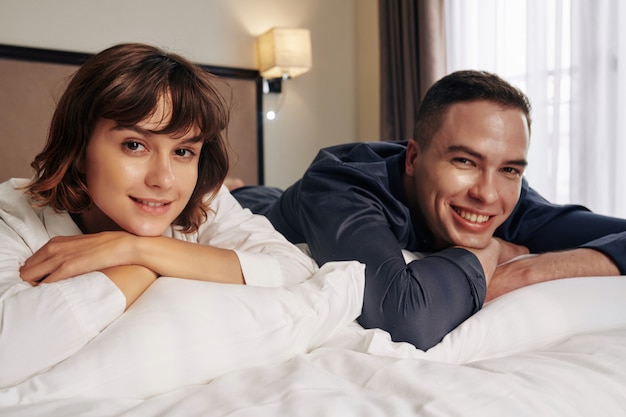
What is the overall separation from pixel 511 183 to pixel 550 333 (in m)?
0.47

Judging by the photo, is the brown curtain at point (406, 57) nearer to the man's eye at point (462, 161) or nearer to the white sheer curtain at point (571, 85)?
the white sheer curtain at point (571, 85)

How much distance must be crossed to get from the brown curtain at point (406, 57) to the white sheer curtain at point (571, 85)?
1.08ft

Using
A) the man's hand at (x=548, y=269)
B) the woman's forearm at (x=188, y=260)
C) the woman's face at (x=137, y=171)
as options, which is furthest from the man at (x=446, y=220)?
the woman's face at (x=137, y=171)

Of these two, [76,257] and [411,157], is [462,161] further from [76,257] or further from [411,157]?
[76,257]

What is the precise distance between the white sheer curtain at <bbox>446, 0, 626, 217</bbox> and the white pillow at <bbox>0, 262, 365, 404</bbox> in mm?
2128

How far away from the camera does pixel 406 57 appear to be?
362cm

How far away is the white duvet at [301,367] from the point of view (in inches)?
28.0

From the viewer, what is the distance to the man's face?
140 cm

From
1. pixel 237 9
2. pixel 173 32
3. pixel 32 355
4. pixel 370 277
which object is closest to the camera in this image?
pixel 32 355

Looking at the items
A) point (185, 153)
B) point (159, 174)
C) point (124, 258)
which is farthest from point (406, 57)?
point (124, 258)

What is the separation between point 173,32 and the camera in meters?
3.51

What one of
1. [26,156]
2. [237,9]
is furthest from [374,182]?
[237,9]

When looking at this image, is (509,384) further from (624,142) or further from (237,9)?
(237,9)

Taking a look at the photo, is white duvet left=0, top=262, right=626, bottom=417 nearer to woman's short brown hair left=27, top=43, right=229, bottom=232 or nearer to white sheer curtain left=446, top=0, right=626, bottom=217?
woman's short brown hair left=27, top=43, right=229, bottom=232
